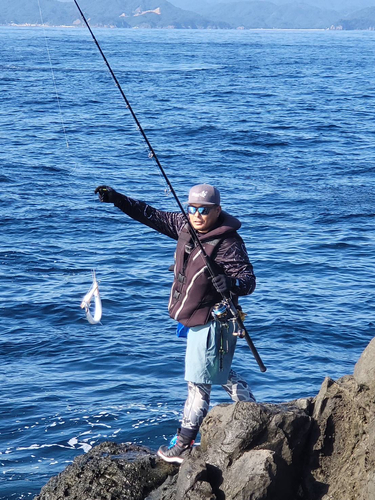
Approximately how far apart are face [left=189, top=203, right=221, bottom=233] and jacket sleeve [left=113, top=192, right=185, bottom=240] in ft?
1.21

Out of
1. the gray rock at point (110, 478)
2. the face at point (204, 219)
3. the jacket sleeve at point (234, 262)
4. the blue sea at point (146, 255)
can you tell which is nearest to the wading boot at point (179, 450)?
the gray rock at point (110, 478)

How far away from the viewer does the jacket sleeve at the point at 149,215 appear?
603 cm

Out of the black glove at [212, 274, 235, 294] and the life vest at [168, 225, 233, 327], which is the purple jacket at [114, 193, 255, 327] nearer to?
the life vest at [168, 225, 233, 327]

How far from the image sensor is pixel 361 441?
544cm

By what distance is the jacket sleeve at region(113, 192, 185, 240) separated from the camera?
6.03 m

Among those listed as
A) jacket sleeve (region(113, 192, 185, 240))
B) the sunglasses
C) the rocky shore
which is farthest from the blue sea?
the sunglasses

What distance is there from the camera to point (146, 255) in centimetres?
1538

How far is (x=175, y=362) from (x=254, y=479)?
569cm

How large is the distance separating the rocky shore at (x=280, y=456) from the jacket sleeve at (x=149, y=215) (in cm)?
140

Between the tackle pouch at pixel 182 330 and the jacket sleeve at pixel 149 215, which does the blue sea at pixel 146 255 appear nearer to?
the tackle pouch at pixel 182 330

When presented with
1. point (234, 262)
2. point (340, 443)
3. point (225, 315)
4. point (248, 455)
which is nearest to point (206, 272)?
point (234, 262)

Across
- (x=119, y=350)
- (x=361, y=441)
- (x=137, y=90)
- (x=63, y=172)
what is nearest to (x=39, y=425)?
(x=119, y=350)

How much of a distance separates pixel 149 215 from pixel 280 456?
78.1 inches

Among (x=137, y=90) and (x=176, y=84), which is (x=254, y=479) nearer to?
(x=137, y=90)
